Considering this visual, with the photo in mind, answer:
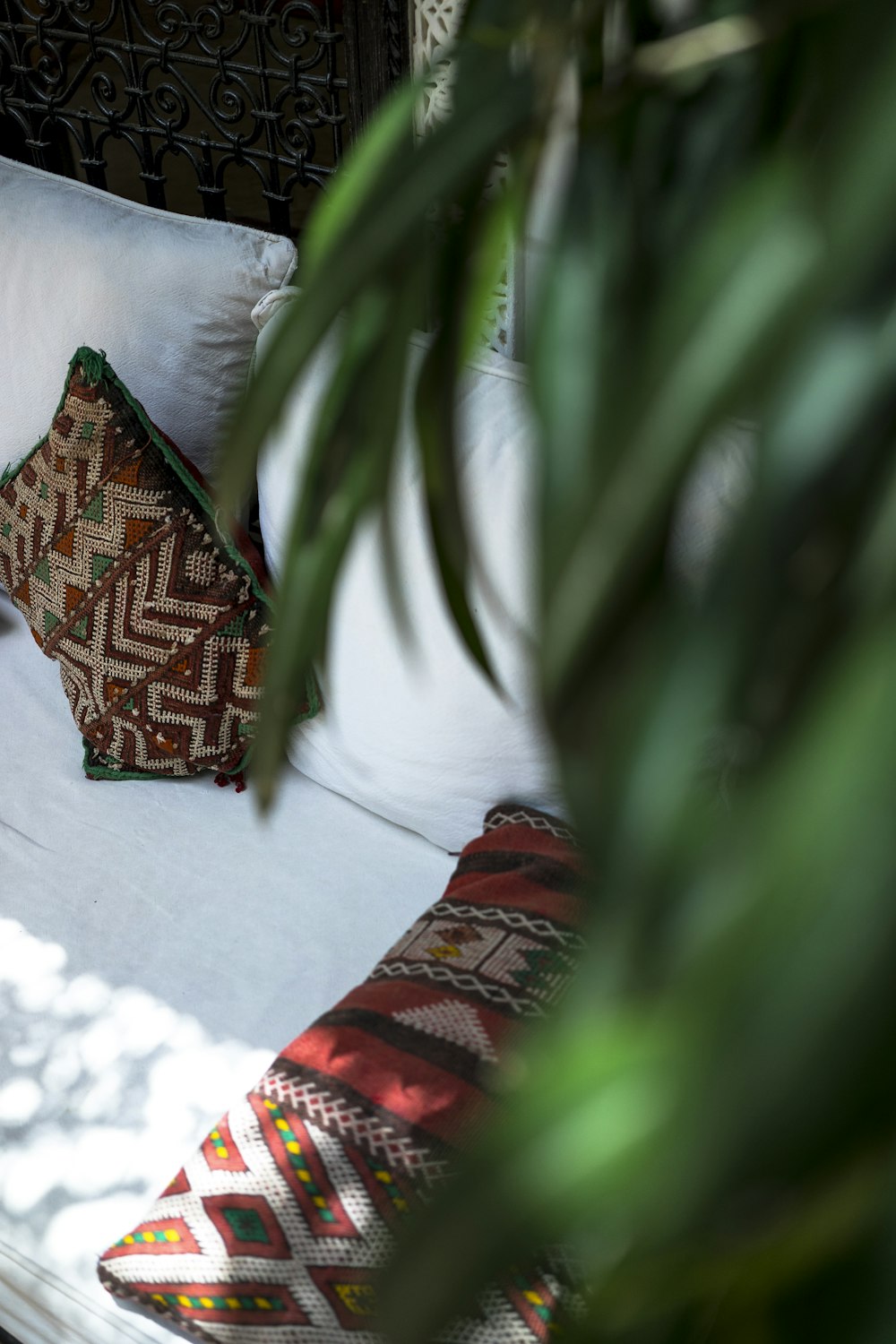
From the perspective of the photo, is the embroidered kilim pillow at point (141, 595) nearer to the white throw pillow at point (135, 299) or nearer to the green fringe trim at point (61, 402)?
the green fringe trim at point (61, 402)

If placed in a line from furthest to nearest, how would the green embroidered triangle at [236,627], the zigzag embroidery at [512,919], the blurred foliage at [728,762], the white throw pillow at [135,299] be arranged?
the white throw pillow at [135,299] < the green embroidered triangle at [236,627] < the zigzag embroidery at [512,919] < the blurred foliage at [728,762]

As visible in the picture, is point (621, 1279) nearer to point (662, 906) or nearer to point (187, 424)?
point (662, 906)

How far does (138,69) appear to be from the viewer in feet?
5.38

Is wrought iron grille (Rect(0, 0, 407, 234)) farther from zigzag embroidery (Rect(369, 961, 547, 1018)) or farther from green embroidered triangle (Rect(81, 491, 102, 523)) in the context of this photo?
zigzag embroidery (Rect(369, 961, 547, 1018))

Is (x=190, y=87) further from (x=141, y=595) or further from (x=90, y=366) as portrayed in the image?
(x=141, y=595)

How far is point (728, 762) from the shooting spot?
25 cm

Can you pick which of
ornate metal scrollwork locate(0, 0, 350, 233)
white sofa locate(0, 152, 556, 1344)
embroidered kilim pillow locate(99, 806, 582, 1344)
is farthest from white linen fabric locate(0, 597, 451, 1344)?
ornate metal scrollwork locate(0, 0, 350, 233)

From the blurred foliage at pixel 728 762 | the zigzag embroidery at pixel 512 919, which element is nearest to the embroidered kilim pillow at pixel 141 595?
the zigzag embroidery at pixel 512 919

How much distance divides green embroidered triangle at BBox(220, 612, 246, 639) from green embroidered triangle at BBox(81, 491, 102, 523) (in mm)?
185

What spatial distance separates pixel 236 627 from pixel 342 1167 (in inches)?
24.6

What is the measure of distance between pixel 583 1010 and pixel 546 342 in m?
0.14

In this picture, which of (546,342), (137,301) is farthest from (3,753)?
(546,342)

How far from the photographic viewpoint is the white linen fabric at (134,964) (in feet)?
3.02

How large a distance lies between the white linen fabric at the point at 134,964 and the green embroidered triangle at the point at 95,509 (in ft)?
0.94
